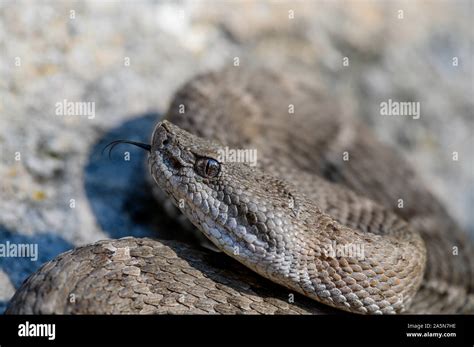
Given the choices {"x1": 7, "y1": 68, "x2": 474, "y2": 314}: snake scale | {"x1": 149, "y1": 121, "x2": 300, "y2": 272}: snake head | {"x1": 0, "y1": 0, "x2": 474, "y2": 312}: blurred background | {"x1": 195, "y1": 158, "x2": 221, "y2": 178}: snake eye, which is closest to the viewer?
{"x1": 7, "y1": 68, "x2": 474, "y2": 314}: snake scale

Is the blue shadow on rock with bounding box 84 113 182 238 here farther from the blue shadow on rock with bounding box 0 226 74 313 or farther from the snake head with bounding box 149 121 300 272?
the snake head with bounding box 149 121 300 272

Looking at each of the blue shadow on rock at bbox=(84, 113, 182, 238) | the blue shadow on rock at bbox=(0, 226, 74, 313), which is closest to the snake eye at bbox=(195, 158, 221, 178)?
the blue shadow on rock at bbox=(84, 113, 182, 238)

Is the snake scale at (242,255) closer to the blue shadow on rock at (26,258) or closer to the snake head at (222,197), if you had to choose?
the snake head at (222,197)

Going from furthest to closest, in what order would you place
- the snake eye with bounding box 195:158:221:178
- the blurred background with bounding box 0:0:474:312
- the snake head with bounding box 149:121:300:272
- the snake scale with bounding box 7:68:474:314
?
the blurred background with bounding box 0:0:474:312
the snake eye with bounding box 195:158:221:178
the snake head with bounding box 149:121:300:272
the snake scale with bounding box 7:68:474:314

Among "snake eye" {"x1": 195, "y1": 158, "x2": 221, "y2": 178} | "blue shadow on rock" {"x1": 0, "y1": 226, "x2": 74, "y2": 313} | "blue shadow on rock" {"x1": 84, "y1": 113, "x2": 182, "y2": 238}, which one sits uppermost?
"snake eye" {"x1": 195, "y1": 158, "x2": 221, "y2": 178}

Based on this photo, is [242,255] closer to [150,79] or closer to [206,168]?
[206,168]

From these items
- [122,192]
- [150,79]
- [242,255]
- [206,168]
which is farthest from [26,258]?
[150,79]

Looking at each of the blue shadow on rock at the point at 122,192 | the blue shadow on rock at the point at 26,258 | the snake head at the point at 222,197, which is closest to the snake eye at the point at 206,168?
the snake head at the point at 222,197
